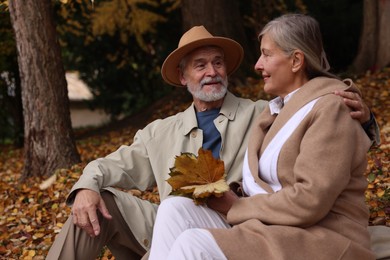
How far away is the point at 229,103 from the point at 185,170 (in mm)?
1016

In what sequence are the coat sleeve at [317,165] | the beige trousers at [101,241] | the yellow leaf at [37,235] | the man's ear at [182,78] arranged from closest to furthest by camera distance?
the coat sleeve at [317,165]
the beige trousers at [101,241]
the man's ear at [182,78]
the yellow leaf at [37,235]

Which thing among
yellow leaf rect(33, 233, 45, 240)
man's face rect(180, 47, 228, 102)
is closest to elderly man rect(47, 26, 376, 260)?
man's face rect(180, 47, 228, 102)

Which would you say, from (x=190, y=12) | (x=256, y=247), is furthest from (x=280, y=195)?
(x=190, y=12)

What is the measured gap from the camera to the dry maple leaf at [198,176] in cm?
325

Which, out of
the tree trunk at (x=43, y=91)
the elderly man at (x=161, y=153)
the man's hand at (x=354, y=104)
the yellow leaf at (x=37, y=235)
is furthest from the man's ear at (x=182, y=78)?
the tree trunk at (x=43, y=91)

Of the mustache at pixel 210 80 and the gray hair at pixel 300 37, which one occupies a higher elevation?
the gray hair at pixel 300 37

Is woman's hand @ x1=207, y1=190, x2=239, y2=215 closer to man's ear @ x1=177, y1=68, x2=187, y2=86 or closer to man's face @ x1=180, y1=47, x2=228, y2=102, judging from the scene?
man's face @ x1=180, y1=47, x2=228, y2=102

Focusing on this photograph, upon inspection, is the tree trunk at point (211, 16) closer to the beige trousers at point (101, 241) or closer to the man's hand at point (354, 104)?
the beige trousers at point (101, 241)

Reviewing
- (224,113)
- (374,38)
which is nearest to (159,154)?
(224,113)

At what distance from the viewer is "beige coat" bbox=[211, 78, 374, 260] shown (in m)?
2.88

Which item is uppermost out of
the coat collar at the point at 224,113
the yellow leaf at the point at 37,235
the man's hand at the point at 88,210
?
the coat collar at the point at 224,113

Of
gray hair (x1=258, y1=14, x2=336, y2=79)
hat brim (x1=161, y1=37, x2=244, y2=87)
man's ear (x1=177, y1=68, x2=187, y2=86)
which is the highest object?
gray hair (x1=258, y1=14, x2=336, y2=79)

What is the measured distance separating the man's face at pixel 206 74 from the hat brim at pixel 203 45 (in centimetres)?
4

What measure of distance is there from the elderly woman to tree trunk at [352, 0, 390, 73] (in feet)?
25.5
